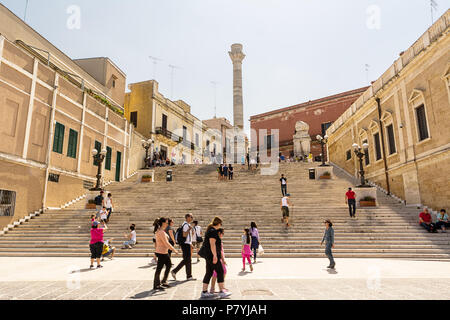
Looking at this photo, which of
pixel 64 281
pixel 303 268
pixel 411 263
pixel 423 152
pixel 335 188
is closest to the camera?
pixel 64 281

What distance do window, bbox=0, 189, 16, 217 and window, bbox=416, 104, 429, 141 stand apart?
2060 centimetres

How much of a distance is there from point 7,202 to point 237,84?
2837 cm

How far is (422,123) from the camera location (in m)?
15.0

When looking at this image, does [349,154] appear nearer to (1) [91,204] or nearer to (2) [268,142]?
(2) [268,142]

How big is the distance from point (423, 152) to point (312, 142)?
22607mm

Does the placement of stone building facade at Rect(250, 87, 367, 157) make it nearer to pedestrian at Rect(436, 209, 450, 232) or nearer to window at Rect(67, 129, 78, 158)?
pedestrian at Rect(436, 209, 450, 232)

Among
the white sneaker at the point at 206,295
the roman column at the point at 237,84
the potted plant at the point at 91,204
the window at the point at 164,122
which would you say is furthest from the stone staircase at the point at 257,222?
the roman column at the point at 237,84

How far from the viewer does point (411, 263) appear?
335 inches

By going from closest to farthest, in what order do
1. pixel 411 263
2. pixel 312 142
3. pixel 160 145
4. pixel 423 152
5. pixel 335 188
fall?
1. pixel 411 263
2. pixel 423 152
3. pixel 335 188
4. pixel 160 145
5. pixel 312 142

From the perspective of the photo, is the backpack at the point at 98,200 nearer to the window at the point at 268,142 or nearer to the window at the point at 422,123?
the window at the point at 422,123

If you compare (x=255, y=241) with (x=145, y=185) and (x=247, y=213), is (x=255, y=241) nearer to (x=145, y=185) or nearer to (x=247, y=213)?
(x=247, y=213)

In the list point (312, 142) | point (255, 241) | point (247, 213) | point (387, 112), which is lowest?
point (255, 241)
